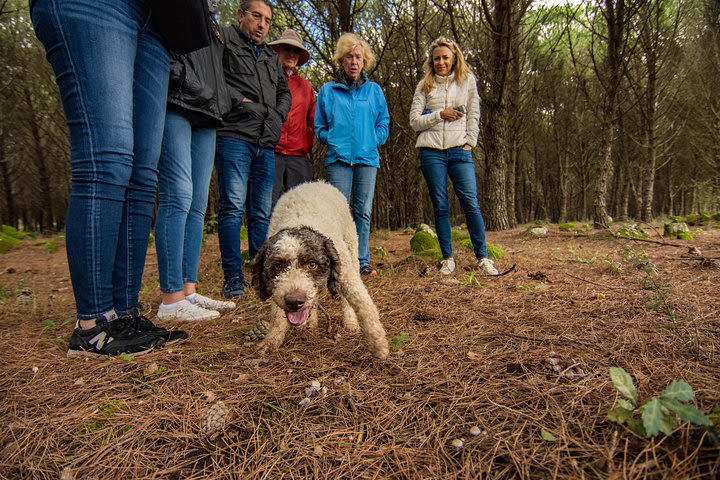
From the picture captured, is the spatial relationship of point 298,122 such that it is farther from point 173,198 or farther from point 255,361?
point 255,361

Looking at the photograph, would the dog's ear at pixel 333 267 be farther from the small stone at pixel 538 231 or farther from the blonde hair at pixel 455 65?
the small stone at pixel 538 231

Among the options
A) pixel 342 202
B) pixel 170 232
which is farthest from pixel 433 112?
pixel 170 232

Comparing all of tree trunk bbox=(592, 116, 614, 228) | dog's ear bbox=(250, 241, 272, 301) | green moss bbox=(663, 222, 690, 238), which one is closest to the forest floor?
dog's ear bbox=(250, 241, 272, 301)

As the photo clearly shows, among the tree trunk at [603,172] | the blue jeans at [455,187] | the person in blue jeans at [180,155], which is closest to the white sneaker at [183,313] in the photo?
the person in blue jeans at [180,155]

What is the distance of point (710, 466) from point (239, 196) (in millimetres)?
3938

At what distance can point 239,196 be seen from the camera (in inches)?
155

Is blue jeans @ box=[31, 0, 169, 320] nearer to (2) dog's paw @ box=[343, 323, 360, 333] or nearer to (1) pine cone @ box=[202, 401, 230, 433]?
(1) pine cone @ box=[202, 401, 230, 433]

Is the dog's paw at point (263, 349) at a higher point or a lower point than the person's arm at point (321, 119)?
lower

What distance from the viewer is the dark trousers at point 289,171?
16.4ft

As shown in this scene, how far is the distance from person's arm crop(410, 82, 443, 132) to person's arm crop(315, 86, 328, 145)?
3.87ft

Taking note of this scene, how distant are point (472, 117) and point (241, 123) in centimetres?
295

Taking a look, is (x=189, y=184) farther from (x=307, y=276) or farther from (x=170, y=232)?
(x=307, y=276)

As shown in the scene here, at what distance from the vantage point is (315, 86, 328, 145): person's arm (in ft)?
15.5

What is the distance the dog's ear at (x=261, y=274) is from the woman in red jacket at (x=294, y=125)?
2.65m
